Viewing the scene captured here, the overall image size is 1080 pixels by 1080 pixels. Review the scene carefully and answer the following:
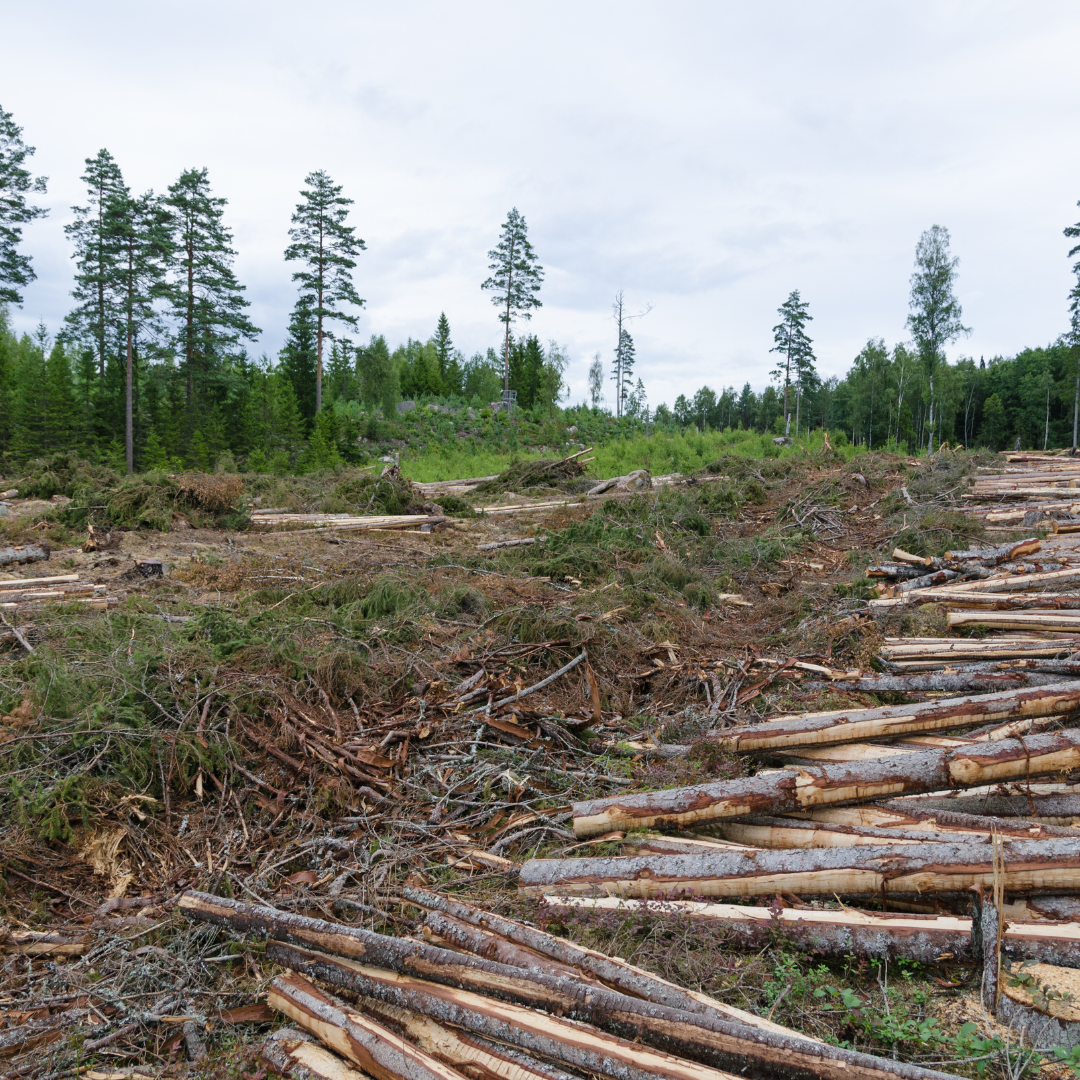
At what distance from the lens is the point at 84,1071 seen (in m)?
A: 2.55

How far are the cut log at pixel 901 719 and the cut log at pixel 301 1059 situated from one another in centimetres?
272

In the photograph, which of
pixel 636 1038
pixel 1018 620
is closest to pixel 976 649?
pixel 1018 620

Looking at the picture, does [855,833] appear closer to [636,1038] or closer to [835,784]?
[835,784]

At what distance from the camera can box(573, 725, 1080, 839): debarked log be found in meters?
3.35

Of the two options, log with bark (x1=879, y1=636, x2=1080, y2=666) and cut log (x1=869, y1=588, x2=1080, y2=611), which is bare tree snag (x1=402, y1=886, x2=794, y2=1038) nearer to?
log with bark (x1=879, y1=636, x2=1080, y2=666)

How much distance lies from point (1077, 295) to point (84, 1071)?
135 feet

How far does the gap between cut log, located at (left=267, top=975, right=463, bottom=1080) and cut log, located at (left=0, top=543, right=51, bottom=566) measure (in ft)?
29.1

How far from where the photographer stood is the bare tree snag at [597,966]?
7.93 ft

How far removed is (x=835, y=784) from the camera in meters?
3.50

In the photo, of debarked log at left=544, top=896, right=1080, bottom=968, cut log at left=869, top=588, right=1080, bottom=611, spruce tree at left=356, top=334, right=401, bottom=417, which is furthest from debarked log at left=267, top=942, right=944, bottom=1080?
spruce tree at left=356, top=334, right=401, bottom=417

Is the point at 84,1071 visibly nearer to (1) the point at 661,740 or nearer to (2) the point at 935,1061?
(2) the point at 935,1061

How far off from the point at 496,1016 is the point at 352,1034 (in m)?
0.55

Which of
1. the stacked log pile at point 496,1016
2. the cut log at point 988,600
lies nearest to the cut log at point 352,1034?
the stacked log pile at point 496,1016

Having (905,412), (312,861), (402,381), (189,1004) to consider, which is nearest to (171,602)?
(312,861)
